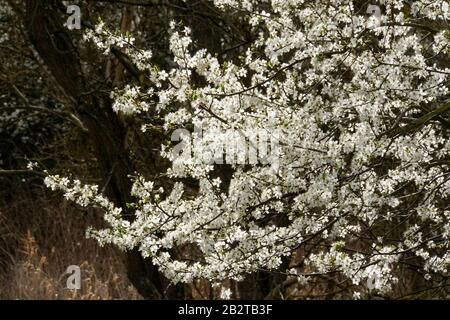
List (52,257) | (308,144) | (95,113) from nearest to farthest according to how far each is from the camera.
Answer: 1. (308,144)
2. (95,113)
3. (52,257)

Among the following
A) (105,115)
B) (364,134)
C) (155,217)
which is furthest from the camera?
(105,115)

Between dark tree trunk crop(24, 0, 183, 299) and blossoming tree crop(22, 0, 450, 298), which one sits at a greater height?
dark tree trunk crop(24, 0, 183, 299)

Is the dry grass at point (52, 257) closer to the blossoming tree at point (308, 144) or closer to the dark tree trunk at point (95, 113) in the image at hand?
the dark tree trunk at point (95, 113)

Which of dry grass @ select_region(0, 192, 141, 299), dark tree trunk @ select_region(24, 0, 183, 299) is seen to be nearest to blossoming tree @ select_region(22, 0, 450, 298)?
dark tree trunk @ select_region(24, 0, 183, 299)

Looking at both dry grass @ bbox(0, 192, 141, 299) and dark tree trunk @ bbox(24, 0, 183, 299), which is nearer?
dark tree trunk @ bbox(24, 0, 183, 299)


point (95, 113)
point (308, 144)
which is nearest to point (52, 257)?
point (95, 113)

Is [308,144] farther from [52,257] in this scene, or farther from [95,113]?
[52,257]

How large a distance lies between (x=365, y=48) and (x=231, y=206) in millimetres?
1053

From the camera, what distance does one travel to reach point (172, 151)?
4641mm

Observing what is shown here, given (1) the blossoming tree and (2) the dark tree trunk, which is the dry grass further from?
(1) the blossoming tree

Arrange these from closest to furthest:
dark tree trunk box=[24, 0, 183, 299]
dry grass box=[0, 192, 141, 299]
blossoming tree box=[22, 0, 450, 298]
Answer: blossoming tree box=[22, 0, 450, 298]
dark tree trunk box=[24, 0, 183, 299]
dry grass box=[0, 192, 141, 299]
